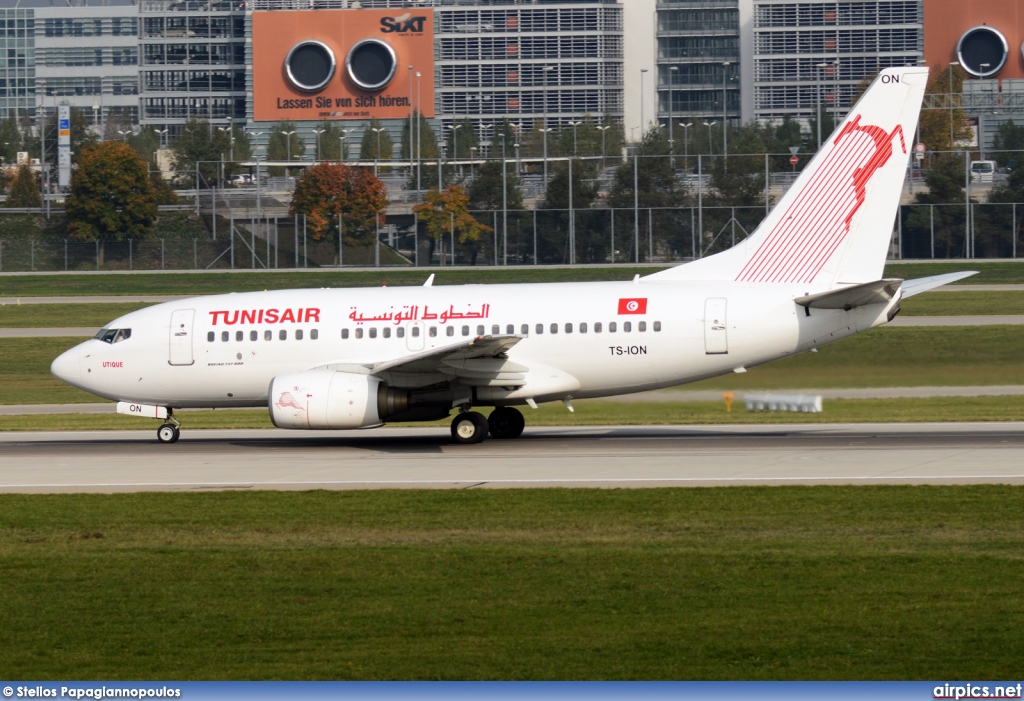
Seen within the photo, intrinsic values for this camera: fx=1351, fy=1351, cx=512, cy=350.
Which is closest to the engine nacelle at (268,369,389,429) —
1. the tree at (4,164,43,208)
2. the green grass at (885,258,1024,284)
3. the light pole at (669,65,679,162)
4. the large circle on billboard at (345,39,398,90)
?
the green grass at (885,258,1024,284)

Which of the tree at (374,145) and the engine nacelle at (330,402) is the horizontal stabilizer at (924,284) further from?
the tree at (374,145)

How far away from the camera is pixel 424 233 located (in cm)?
9169

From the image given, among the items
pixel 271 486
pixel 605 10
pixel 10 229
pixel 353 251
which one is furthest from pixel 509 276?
pixel 605 10

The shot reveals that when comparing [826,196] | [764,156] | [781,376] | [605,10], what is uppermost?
[605,10]

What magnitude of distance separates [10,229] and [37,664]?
301 ft

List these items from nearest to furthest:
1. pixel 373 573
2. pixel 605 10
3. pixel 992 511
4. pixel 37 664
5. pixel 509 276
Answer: pixel 37 664
pixel 373 573
pixel 992 511
pixel 509 276
pixel 605 10

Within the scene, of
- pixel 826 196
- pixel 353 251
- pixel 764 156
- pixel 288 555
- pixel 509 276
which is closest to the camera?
pixel 288 555

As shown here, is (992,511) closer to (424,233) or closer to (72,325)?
(72,325)

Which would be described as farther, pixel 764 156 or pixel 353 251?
pixel 353 251

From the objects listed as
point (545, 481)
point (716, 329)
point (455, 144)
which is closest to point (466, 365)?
point (716, 329)

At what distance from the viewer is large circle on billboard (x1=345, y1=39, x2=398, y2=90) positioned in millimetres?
158125

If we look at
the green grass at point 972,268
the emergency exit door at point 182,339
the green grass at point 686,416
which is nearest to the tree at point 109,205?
the green grass at point 972,268

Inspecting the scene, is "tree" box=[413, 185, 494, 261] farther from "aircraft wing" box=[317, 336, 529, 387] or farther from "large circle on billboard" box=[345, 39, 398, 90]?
"large circle on billboard" box=[345, 39, 398, 90]

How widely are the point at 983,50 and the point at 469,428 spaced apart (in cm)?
13926
